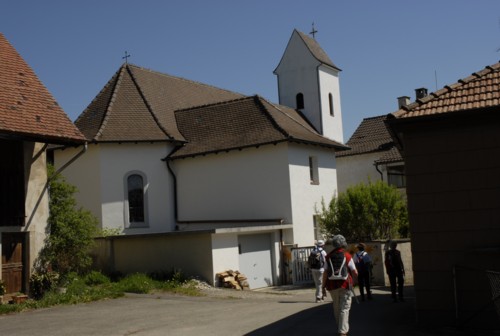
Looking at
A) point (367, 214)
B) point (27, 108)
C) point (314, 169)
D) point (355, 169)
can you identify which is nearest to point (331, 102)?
point (355, 169)

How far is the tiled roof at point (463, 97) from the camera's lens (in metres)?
11.9

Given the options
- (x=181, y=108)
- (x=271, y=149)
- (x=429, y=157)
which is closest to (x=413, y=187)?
(x=429, y=157)

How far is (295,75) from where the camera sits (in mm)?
38594

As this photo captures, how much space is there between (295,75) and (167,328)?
27.9 metres

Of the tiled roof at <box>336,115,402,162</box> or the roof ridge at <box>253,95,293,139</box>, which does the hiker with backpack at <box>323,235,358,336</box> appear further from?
the tiled roof at <box>336,115,402,162</box>

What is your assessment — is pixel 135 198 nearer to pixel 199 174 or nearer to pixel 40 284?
pixel 199 174

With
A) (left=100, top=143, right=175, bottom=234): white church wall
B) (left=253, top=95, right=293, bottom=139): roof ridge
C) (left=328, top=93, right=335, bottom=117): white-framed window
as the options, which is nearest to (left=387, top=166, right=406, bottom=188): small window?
(left=328, top=93, right=335, bottom=117): white-framed window

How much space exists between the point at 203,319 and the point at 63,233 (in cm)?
708

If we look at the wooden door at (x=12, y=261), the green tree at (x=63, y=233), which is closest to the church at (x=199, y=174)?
the green tree at (x=63, y=233)

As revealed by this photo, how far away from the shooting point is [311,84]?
37781 millimetres

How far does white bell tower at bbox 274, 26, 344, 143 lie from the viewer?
3719 cm

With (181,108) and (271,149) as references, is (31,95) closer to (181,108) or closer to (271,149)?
(271,149)

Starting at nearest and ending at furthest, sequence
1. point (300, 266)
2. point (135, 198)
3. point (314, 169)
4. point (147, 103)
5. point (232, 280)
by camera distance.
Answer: point (232, 280) → point (300, 266) → point (135, 198) → point (314, 169) → point (147, 103)

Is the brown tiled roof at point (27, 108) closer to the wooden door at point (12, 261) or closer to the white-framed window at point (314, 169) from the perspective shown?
the wooden door at point (12, 261)
